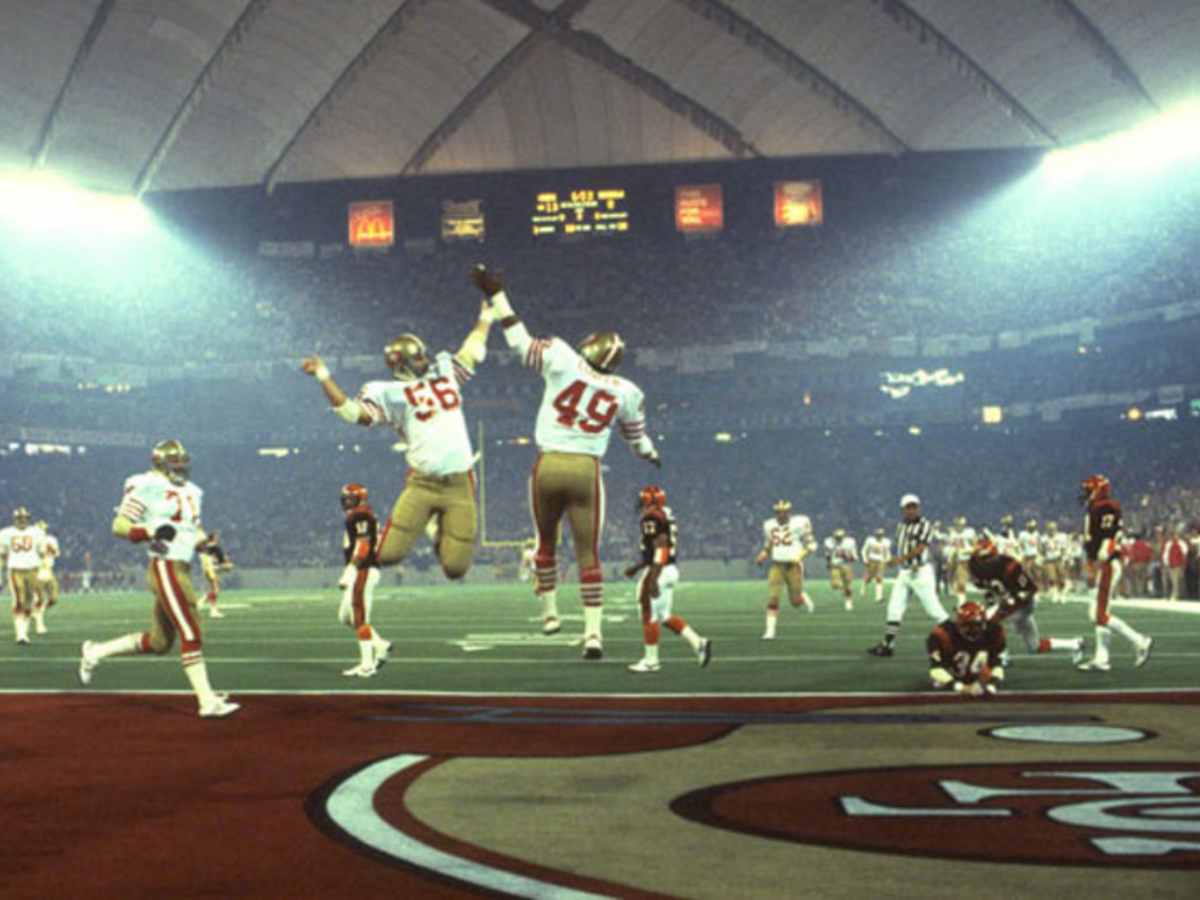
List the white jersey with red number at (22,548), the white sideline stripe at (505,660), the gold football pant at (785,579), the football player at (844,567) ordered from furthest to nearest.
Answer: the football player at (844,567) < the white jersey with red number at (22,548) < the gold football pant at (785,579) < the white sideline stripe at (505,660)

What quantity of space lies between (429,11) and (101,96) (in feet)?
34.1

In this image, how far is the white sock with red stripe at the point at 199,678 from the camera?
9.23 m

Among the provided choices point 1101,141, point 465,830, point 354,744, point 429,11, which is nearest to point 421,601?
point 429,11

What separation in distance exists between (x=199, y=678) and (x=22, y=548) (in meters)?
12.2

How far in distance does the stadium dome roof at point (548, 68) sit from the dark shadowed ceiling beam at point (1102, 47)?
0.22 ft

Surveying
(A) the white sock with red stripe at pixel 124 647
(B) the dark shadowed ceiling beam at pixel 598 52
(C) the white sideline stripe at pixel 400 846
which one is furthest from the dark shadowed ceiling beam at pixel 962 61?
(C) the white sideline stripe at pixel 400 846

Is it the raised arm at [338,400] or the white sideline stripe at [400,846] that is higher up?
the raised arm at [338,400]

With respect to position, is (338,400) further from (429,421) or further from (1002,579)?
(1002,579)

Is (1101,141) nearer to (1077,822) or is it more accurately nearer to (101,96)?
(101,96)

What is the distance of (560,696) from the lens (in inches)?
405

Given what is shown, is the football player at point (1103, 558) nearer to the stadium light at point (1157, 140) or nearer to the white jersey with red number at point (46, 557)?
the white jersey with red number at point (46, 557)

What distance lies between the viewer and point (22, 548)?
20.2m

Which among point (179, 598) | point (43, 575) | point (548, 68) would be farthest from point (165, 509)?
point (548, 68)

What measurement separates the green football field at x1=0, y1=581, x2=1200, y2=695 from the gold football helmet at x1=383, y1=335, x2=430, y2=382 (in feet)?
8.67
